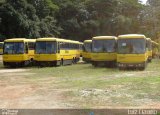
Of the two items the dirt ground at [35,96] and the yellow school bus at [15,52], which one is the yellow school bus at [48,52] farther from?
the dirt ground at [35,96]

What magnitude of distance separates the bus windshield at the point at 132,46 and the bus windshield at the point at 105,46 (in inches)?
124

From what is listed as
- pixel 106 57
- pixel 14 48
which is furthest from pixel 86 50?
pixel 106 57

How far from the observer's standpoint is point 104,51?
1288 inches

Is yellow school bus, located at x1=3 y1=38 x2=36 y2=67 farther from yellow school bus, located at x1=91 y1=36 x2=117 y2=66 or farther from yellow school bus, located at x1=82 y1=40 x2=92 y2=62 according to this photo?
yellow school bus, located at x1=82 y1=40 x2=92 y2=62

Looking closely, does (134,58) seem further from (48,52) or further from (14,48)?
(14,48)

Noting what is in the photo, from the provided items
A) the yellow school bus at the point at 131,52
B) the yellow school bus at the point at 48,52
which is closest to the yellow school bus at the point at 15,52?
the yellow school bus at the point at 48,52

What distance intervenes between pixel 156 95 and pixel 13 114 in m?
6.20

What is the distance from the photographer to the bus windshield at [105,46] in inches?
1288

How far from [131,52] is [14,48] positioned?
11.2 meters

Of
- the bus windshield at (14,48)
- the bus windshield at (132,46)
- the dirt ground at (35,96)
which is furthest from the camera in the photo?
the bus windshield at (14,48)

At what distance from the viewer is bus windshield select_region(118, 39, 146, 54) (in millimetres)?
29141

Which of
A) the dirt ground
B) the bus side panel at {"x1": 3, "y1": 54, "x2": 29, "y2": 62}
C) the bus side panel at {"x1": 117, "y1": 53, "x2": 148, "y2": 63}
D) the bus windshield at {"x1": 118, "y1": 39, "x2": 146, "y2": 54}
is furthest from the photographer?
the bus side panel at {"x1": 3, "y1": 54, "x2": 29, "y2": 62}

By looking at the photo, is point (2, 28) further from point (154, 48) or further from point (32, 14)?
point (154, 48)

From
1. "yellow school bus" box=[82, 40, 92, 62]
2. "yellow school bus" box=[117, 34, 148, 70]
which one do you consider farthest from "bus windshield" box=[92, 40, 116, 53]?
"yellow school bus" box=[82, 40, 92, 62]
